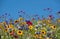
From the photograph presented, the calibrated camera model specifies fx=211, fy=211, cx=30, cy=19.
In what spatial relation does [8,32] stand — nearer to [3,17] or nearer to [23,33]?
[23,33]

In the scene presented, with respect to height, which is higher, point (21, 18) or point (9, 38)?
point (21, 18)

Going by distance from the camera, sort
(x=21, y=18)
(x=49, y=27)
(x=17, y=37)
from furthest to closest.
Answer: (x=21, y=18), (x=49, y=27), (x=17, y=37)

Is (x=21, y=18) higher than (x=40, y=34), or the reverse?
(x=21, y=18)

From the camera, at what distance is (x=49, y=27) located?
3.36m

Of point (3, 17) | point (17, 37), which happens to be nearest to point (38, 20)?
point (3, 17)

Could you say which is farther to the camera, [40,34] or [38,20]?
[38,20]

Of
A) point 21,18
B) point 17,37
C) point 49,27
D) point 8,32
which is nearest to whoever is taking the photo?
point 17,37

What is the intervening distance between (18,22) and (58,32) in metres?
0.68

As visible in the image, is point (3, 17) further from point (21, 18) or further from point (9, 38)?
point (9, 38)

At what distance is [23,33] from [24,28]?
4.9 inches

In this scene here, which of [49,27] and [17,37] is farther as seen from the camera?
[49,27]

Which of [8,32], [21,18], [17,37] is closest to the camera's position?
[17,37]

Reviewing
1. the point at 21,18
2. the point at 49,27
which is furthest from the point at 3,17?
the point at 49,27

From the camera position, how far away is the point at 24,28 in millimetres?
3156
